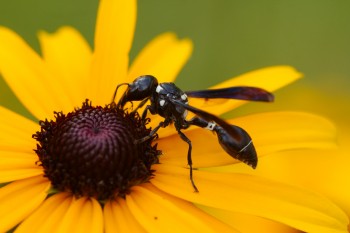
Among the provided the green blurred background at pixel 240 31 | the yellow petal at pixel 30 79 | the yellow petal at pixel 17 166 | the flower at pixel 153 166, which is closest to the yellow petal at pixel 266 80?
the flower at pixel 153 166

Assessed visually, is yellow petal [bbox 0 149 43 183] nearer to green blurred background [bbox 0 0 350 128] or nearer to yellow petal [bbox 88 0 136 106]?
yellow petal [bbox 88 0 136 106]

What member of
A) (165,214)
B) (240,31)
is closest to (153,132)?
(165,214)

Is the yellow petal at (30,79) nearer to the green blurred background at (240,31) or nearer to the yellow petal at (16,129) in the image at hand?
the yellow petal at (16,129)

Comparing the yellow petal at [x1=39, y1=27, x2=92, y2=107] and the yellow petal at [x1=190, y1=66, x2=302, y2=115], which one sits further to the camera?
the yellow petal at [x1=39, y1=27, x2=92, y2=107]

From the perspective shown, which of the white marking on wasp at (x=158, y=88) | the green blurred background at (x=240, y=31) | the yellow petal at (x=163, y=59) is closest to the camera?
the white marking on wasp at (x=158, y=88)

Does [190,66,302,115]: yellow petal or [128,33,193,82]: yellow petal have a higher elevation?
[128,33,193,82]: yellow petal

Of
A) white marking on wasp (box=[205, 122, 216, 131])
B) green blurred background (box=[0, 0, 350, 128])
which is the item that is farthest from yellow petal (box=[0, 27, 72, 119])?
green blurred background (box=[0, 0, 350, 128])

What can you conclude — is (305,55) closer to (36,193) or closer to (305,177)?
(305,177)

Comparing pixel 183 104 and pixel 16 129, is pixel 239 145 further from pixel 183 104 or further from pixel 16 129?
pixel 16 129
